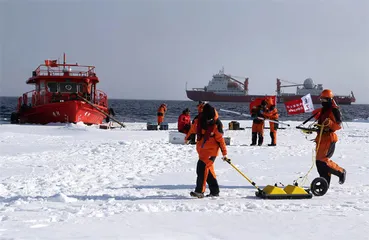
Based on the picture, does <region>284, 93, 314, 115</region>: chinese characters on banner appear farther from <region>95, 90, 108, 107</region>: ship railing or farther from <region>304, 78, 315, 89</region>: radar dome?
<region>304, 78, 315, 89</region>: radar dome

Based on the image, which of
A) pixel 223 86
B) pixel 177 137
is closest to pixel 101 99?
pixel 177 137

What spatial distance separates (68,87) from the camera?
23.8 m

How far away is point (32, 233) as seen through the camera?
415cm

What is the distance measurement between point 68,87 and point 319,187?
63.9ft

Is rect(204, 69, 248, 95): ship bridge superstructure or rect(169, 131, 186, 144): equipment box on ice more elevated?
rect(204, 69, 248, 95): ship bridge superstructure

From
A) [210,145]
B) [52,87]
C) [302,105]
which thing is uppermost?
[52,87]

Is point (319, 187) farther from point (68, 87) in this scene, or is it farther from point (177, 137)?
point (68, 87)

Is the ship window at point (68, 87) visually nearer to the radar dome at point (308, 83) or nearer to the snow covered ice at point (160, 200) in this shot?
the snow covered ice at point (160, 200)

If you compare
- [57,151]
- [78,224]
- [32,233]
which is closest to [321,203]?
[78,224]

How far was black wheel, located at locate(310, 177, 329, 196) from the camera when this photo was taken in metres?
6.22

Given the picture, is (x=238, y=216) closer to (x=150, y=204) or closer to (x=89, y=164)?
(x=150, y=204)

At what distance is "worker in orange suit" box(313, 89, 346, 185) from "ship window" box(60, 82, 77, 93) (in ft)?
62.3

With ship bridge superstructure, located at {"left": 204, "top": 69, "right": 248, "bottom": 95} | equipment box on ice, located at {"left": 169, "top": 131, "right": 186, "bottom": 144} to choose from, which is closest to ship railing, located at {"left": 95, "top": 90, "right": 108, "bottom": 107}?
equipment box on ice, located at {"left": 169, "top": 131, "right": 186, "bottom": 144}

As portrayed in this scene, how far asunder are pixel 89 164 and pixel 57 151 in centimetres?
256
